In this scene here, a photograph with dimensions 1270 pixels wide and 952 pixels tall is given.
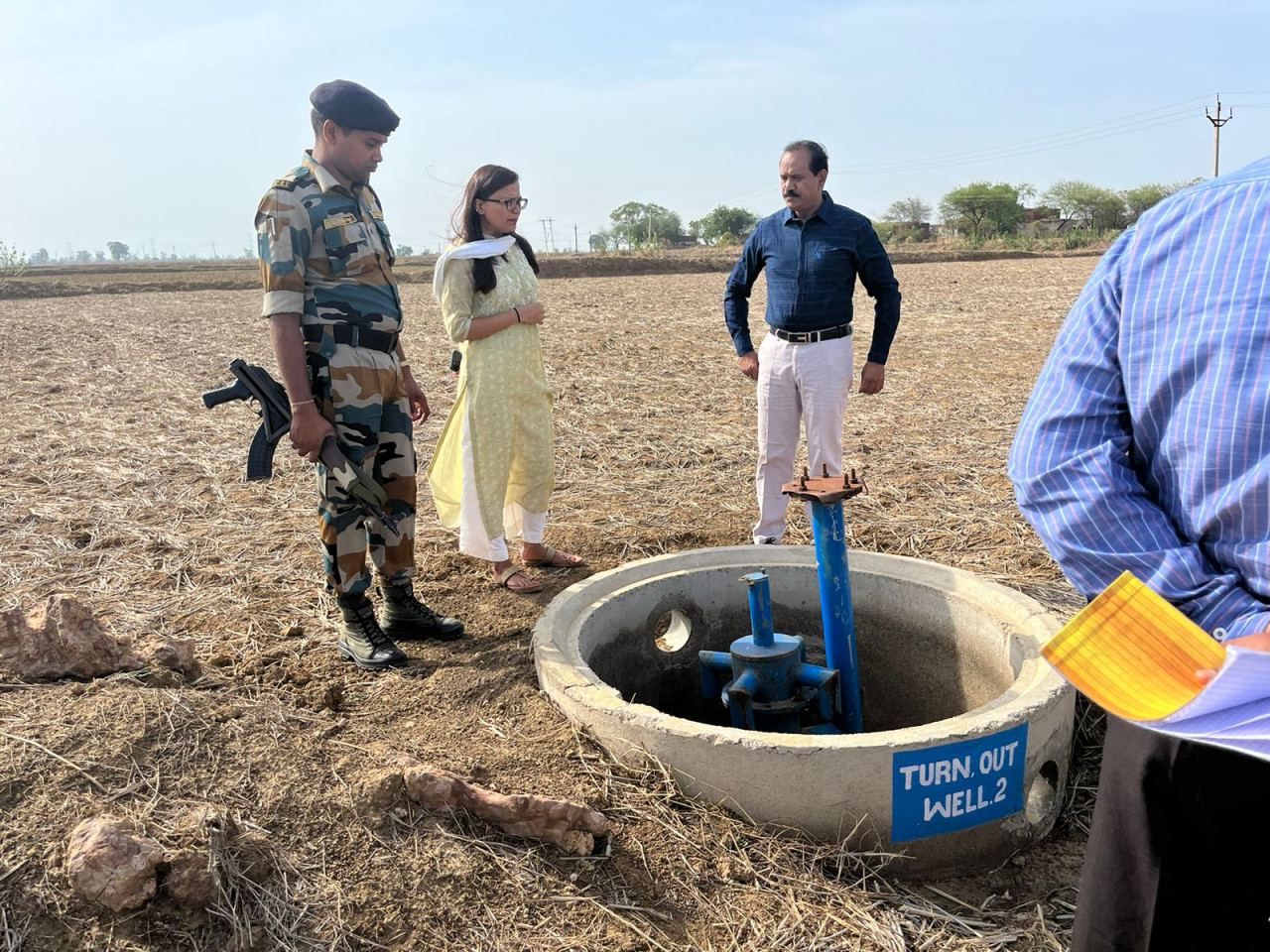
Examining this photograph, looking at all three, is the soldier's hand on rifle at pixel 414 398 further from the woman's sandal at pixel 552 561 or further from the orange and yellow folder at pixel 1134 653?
the orange and yellow folder at pixel 1134 653

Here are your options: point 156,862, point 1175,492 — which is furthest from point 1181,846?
point 156,862

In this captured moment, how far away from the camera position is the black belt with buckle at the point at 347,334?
11.1 ft

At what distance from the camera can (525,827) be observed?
8.18ft

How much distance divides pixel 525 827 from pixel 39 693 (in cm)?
143

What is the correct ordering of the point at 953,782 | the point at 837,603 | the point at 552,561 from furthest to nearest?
the point at 552,561, the point at 837,603, the point at 953,782

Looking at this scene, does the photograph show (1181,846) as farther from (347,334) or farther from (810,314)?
(810,314)

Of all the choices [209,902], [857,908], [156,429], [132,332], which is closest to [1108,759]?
[857,908]

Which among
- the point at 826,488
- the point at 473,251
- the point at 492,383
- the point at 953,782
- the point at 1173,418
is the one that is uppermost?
the point at 473,251

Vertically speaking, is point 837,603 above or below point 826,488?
below

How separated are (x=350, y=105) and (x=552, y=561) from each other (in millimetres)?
2133

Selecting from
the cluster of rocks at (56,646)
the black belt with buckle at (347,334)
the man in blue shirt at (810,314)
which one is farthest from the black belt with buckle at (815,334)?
the cluster of rocks at (56,646)

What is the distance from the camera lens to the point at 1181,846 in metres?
1.30

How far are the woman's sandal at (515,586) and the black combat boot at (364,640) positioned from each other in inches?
28.1

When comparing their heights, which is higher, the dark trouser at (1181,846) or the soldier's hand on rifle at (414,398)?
the soldier's hand on rifle at (414,398)
